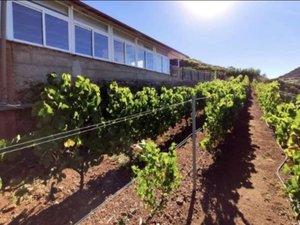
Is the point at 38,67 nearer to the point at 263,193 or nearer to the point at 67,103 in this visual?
the point at 67,103

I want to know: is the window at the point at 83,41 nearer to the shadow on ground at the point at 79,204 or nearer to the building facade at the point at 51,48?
the building facade at the point at 51,48

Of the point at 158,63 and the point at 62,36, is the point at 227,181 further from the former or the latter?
the point at 158,63

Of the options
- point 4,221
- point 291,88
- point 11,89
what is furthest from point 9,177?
point 291,88

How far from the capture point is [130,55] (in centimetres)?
2123

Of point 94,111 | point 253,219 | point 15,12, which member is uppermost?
point 15,12

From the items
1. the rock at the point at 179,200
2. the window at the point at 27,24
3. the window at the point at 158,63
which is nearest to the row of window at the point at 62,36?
the window at the point at 27,24

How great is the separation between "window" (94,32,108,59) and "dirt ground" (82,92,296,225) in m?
6.44

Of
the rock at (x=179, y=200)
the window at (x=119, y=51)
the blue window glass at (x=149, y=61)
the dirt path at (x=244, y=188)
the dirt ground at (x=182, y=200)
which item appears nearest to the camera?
the dirt ground at (x=182, y=200)

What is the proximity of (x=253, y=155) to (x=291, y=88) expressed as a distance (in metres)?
13.4

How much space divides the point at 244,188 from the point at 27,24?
7.43 meters

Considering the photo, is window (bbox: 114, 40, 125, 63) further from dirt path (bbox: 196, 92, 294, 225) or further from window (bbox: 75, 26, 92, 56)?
dirt path (bbox: 196, 92, 294, 225)

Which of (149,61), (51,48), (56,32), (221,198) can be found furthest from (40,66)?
(149,61)

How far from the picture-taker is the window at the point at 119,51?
61.5 feet

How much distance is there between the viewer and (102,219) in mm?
6762
